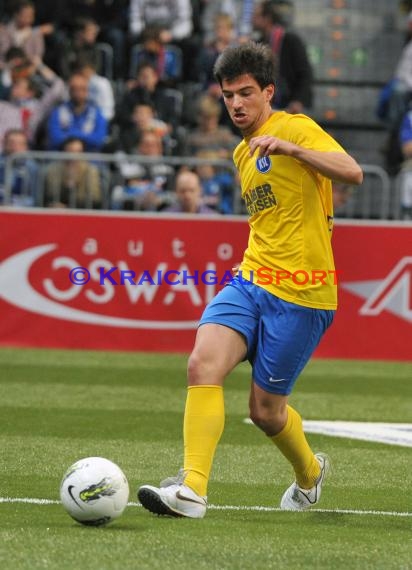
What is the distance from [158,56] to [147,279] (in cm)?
528

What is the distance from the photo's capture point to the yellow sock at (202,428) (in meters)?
6.83

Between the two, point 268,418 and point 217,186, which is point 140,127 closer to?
point 217,186

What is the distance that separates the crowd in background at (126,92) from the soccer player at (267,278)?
29.3 feet

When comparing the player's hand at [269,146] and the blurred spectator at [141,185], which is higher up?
the player's hand at [269,146]

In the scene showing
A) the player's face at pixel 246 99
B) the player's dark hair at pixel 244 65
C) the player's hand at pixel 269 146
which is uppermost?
the player's dark hair at pixel 244 65

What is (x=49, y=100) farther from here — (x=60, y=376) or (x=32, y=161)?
(x=60, y=376)

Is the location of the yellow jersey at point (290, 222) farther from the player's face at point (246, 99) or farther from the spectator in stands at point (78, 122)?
the spectator in stands at point (78, 122)

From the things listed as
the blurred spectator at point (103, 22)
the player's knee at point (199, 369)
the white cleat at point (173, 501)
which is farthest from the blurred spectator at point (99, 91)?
the white cleat at point (173, 501)

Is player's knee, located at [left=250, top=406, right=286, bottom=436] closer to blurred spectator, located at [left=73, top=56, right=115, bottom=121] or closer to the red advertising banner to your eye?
the red advertising banner

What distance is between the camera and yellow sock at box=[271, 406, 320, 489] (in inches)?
288

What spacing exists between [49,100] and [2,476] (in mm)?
11257

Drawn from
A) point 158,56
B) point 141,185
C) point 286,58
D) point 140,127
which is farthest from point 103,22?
point 141,185

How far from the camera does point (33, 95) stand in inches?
731

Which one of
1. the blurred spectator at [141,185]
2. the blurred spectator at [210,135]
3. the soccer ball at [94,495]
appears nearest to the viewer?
the soccer ball at [94,495]
